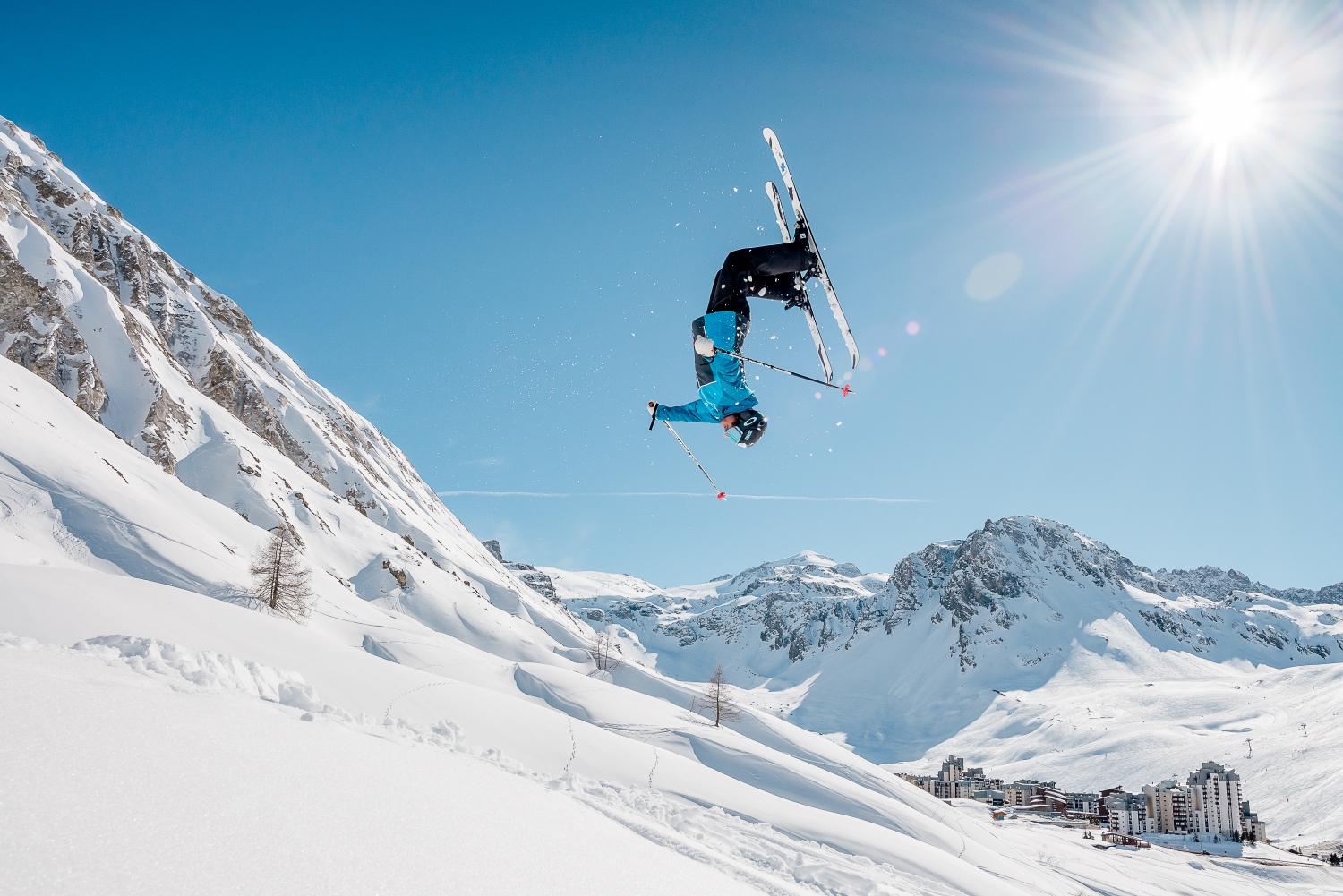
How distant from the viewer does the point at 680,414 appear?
34.4 feet

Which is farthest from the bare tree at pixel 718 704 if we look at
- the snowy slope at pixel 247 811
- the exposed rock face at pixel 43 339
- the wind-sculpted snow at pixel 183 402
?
the exposed rock face at pixel 43 339

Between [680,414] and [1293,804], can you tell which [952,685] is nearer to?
[1293,804]

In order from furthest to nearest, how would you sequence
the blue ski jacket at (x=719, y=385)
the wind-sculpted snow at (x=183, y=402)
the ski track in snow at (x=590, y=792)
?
the wind-sculpted snow at (x=183, y=402), the blue ski jacket at (x=719, y=385), the ski track in snow at (x=590, y=792)

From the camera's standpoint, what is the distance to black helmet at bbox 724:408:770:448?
31.0ft

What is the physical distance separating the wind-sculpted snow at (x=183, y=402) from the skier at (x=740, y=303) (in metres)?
26.6

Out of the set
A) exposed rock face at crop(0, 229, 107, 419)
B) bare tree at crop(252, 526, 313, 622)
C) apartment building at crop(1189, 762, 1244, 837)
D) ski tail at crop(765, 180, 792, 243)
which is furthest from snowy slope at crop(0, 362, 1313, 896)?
apartment building at crop(1189, 762, 1244, 837)

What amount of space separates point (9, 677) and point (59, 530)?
2726 cm

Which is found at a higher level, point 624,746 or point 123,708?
point 624,746

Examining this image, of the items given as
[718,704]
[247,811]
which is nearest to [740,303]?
[247,811]

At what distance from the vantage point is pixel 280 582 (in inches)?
1180

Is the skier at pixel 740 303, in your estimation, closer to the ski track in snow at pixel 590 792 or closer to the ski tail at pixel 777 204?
the ski tail at pixel 777 204

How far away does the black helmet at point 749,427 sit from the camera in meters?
9.46

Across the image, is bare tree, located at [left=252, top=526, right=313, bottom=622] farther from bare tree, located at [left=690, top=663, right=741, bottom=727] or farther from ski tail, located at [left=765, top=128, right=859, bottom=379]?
ski tail, located at [left=765, top=128, right=859, bottom=379]

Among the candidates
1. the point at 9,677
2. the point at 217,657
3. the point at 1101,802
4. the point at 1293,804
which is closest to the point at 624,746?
the point at 217,657
